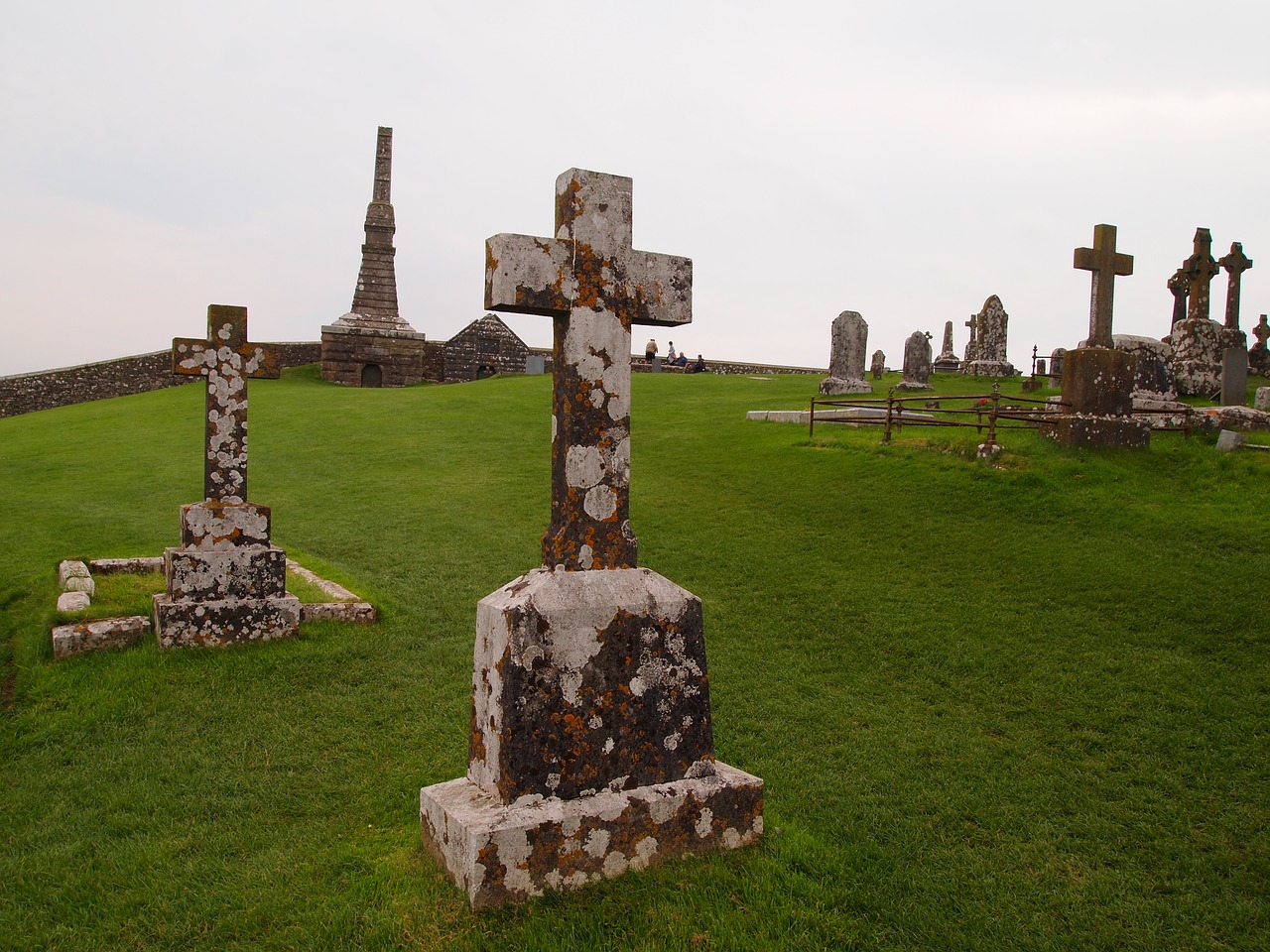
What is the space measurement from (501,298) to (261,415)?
20.2 meters

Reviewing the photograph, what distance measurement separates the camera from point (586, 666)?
11.0 feet

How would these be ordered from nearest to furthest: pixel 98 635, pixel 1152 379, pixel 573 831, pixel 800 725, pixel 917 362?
pixel 573 831 → pixel 800 725 → pixel 98 635 → pixel 1152 379 → pixel 917 362

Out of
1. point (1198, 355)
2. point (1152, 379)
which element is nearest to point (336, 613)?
point (1152, 379)

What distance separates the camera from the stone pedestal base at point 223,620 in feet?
22.6

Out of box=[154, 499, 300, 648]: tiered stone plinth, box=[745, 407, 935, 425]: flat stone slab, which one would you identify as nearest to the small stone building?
box=[745, 407, 935, 425]: flat stone slab

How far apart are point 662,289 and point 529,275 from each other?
0.59 m

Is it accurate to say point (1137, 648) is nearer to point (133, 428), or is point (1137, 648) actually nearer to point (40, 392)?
point (133, 428)

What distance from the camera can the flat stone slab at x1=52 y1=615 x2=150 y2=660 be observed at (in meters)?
6.55

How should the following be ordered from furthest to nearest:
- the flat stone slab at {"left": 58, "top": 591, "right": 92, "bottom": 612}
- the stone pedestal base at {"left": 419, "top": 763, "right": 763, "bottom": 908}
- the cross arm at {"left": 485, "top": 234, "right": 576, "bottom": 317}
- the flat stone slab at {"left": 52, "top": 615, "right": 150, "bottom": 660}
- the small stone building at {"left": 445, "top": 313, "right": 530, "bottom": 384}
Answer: the small stone building at {"left": 445, "top": 313, "right": 530, "bottom": 384}
the flat stone slab at {"left": 58, "top": 591, "right": 92, "bottom": 612}
the flat stone slab at {"left": 52, "top": 615, "right": 150, "bottom": 660}
the cross arm at {"left": 485, "top": 234, "right": 576, "bottom": 317}
the stone pedestal base at {"left": 419, "top": 763, "right": 763, "bottom": 908}

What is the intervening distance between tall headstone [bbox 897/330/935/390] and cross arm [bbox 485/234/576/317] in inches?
851

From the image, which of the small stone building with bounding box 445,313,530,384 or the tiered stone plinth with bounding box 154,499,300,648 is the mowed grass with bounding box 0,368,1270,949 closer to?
the tiered stone plinth with bounding box 154,499,300,648

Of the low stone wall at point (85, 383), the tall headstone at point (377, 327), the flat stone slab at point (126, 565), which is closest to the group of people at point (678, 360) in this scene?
the tall headstone at point (377, 327)

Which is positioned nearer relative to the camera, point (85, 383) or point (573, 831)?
point (573, 831)

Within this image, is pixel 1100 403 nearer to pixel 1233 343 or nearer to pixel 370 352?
pixel 1233 343
